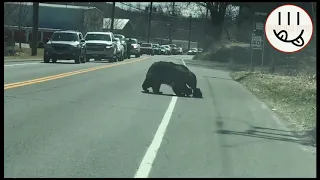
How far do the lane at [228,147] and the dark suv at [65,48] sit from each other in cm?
1693

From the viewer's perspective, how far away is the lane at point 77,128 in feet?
22.6

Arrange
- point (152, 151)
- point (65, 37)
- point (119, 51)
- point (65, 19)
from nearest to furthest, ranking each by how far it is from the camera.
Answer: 1. point (152, 151)
2. point (65, 37)
3. point (119, 51)
4. point (65, 19)

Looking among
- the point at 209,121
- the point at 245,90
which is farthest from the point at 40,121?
the point at 245,90

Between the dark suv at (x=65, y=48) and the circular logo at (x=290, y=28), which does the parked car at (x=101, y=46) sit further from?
the circular logo at (x=290, y=28)

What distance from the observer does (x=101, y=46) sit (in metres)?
32.2

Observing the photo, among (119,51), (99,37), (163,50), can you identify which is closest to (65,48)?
(99,37)

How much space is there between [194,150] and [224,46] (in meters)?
21.6

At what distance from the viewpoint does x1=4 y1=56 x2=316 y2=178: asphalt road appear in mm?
6883

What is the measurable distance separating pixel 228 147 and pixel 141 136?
62.0 inches

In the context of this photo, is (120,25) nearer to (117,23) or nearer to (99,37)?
(117,23)

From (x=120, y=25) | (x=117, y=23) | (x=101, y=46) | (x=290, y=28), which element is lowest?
(x=101, y=46)

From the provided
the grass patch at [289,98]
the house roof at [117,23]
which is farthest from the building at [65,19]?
the grass patch at [289,98]

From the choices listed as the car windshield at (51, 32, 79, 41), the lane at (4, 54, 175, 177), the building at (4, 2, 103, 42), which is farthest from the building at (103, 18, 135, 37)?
the lane at (4, 54, 175, 177)

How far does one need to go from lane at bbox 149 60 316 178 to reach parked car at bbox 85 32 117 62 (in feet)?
60.7
